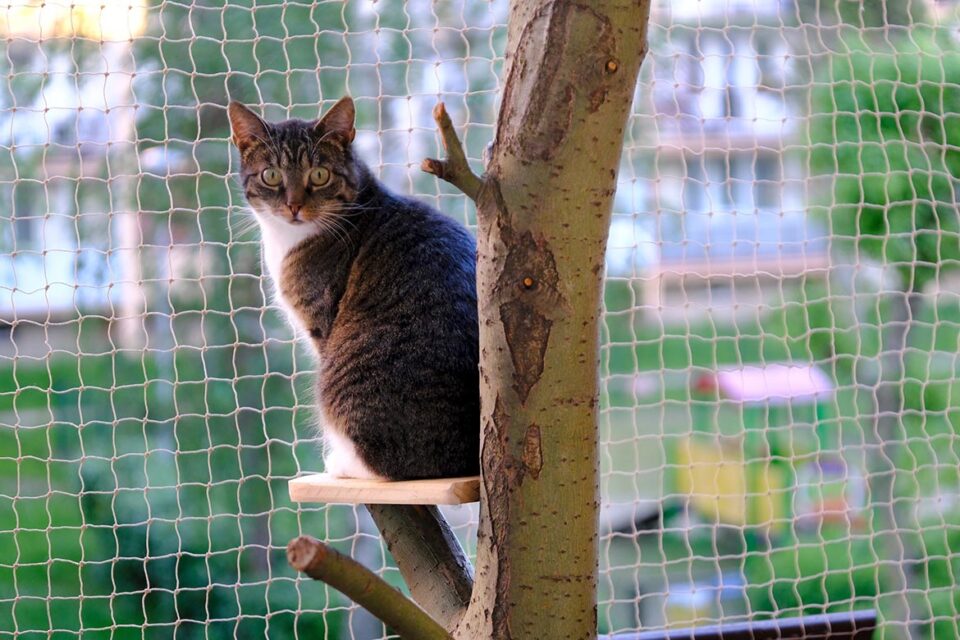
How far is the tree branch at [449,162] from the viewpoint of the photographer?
35.5 inches

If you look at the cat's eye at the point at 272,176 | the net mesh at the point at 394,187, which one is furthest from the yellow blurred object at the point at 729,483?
the cat's eye at the point at 272,176

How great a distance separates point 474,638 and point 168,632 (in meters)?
1.61

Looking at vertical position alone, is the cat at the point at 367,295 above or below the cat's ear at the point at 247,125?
below

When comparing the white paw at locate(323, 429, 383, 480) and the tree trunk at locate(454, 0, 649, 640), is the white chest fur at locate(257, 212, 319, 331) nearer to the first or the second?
the white paw at locate(323, 429, 383, 480)

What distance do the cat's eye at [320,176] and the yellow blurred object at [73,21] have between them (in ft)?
2.34

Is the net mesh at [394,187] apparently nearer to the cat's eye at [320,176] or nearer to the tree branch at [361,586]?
the cat's eye at [320,176]

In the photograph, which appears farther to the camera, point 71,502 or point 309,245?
point 71,502

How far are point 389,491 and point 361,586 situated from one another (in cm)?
33

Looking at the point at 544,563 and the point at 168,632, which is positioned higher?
the point at 544,563

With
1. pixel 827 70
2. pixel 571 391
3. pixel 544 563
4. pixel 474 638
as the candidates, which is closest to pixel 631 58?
pixel 571 391

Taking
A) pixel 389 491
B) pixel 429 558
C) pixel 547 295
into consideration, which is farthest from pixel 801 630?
pixel 547 295

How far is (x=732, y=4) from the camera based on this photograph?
2312mm

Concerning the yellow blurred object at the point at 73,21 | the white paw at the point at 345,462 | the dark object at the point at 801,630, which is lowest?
the dark object at the point at 801,630

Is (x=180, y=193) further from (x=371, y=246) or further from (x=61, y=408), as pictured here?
(x=371, y=246)
